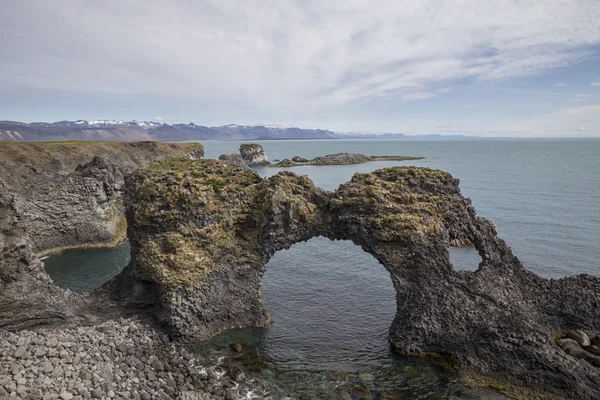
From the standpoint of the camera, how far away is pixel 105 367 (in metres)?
22.5

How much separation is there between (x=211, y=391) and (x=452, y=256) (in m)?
35.4

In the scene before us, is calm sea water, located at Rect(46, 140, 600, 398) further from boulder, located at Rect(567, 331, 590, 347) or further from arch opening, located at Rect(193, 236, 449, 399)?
boulder, located at Rect(567, 331, 590, 347)

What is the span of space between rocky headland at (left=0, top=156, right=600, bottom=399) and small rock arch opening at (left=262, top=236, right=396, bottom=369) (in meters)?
2.36

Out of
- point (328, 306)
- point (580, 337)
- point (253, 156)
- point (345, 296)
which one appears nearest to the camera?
point (580, 337)

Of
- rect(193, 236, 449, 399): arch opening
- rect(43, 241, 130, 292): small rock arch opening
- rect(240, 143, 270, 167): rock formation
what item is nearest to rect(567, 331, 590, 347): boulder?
rect(193, 236, 449, 399): arch opening

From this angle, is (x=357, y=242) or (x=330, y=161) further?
(x=330, y=161)

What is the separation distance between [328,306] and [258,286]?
731 cm

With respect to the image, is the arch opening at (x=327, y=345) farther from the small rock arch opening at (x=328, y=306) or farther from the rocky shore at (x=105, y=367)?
the rocky shore at (x=105, y=367)

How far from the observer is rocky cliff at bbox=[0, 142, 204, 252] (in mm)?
50312

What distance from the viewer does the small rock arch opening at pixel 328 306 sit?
28.1 m

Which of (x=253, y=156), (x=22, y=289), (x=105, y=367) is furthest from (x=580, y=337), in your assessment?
(x=253, y=156)

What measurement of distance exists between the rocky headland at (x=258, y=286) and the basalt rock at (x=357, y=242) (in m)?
0.09

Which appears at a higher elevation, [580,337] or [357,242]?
[357,242]

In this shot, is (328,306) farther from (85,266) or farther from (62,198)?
(62,198)
